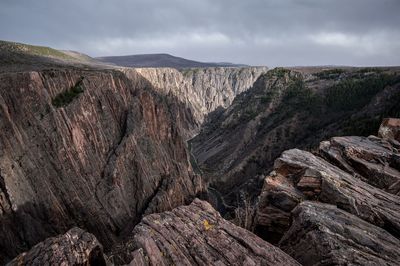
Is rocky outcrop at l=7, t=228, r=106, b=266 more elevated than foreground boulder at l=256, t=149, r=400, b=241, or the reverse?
rocky outcrop at l=7, t=228, r=106, b=266

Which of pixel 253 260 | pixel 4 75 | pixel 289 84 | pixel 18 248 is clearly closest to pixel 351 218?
pixel 253 260

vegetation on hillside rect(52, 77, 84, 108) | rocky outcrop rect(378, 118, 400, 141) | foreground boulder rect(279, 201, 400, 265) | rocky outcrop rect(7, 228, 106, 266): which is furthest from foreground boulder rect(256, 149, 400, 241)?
vegetation on hillside rect(52, 77, 84, 108)

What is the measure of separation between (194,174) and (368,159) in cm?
6219

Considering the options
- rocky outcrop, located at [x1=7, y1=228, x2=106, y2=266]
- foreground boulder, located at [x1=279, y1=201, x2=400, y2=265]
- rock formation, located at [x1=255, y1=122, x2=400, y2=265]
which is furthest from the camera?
rock formation, located at [x1=255, y1=122, x2=400, y2=265]

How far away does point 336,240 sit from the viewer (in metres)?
15.9

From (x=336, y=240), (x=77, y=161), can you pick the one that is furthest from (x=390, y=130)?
(x=77, y=161)

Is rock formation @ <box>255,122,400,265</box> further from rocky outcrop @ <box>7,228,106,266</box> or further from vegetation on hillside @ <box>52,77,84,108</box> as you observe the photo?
vegetation on hillside @ <box>52,77,84,108</box>

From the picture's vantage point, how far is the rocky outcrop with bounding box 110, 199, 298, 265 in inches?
580

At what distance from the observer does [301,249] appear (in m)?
16.5

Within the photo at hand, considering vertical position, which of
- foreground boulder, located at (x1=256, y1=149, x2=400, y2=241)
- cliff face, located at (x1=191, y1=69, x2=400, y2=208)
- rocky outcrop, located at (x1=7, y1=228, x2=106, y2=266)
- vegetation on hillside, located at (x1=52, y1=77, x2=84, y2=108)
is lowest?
cliff face, located at (x1=191, y1=69, x2=400, y2=208)

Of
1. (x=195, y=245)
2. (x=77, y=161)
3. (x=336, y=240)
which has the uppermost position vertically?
(x=336, y=240)

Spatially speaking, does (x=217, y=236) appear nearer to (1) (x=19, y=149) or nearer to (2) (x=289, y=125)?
(1) (x=19, y=149)

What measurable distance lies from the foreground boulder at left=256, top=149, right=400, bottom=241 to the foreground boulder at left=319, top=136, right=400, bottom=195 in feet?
6.51

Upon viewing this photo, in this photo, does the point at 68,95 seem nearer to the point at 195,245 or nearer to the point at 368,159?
the point at 368,159
